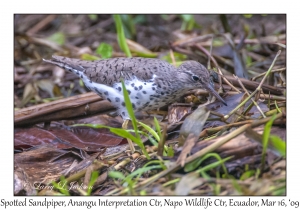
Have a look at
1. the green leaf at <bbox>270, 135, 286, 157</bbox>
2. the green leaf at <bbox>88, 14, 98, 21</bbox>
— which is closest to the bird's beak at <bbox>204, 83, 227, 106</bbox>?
the green leaf at <bbox>270, 135, 286, 157</bbox>

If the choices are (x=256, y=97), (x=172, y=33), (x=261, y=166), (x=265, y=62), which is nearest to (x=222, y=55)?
(x=265, y=62)

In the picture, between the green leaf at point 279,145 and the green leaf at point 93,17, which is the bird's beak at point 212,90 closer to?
the green leaf at point 279,145

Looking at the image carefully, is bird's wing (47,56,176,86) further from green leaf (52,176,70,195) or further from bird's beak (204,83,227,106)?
green leaf (52,176,70,195)

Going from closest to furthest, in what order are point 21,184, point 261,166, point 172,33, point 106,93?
point 261,166 → point 21,184 → point 106,93 → point 172,33

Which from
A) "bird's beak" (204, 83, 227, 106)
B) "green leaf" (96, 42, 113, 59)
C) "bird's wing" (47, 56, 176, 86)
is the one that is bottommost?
"bird's beak" (204, 83, 227, 106)

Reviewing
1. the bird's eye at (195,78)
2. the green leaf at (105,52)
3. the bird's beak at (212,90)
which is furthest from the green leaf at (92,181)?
the green leaf at (105,52)

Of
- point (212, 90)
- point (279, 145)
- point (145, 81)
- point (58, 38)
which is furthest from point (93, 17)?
point (279, 145)

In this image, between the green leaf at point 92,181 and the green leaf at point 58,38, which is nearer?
the green leaf at point 92,181
